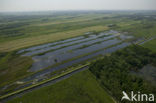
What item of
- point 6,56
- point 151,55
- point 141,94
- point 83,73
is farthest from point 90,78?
point 6,56

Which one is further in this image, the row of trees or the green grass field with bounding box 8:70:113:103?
the row of trees

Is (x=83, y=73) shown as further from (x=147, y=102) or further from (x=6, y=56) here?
(x=6, y=56)

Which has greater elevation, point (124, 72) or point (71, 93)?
point (124, 72)

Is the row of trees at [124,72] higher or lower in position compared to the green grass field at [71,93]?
higher

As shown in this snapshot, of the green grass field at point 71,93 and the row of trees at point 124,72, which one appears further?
the row of trees at point 124,72

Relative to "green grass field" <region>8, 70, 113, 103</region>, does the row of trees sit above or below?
above
